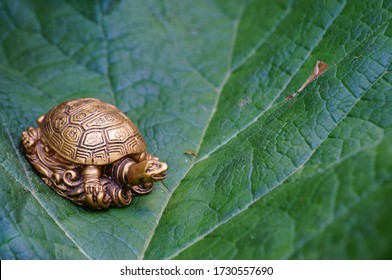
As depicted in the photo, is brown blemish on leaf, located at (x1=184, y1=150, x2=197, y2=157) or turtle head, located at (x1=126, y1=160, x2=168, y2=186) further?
brown blemish on leaf, located at (x1=184, y1=150, x2=197, y2=157)

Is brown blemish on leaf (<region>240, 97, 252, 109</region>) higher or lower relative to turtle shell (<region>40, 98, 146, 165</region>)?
higher

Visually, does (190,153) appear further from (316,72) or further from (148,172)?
(316,72)

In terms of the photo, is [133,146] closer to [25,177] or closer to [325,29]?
[25,177]

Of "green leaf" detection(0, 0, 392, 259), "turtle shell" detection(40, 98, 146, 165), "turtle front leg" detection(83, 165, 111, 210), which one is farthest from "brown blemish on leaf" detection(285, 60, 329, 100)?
"turtle front leg" detection(83, 165, 111, 210)

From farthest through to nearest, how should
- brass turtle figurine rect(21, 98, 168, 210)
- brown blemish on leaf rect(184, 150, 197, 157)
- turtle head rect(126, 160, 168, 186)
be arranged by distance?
1. brown blemish on leaf rect(184, 150, 197, 157)
2. brass turtle figurine rect(21, 98, 168, 210)
3. turtle head rect(126, 160, 168, 186)

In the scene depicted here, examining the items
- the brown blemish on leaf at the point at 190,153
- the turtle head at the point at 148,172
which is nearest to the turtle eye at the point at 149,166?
the turtle head at the point at 148,172

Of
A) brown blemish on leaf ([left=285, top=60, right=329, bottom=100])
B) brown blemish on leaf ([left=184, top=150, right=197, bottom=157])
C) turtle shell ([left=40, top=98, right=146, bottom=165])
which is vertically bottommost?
turtle shell ([left=40, top=98, right=146, bottom=165])

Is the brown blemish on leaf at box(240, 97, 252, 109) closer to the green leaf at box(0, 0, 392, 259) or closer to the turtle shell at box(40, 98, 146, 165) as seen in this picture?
the green leaf at box(0, 0, 392, 259)
